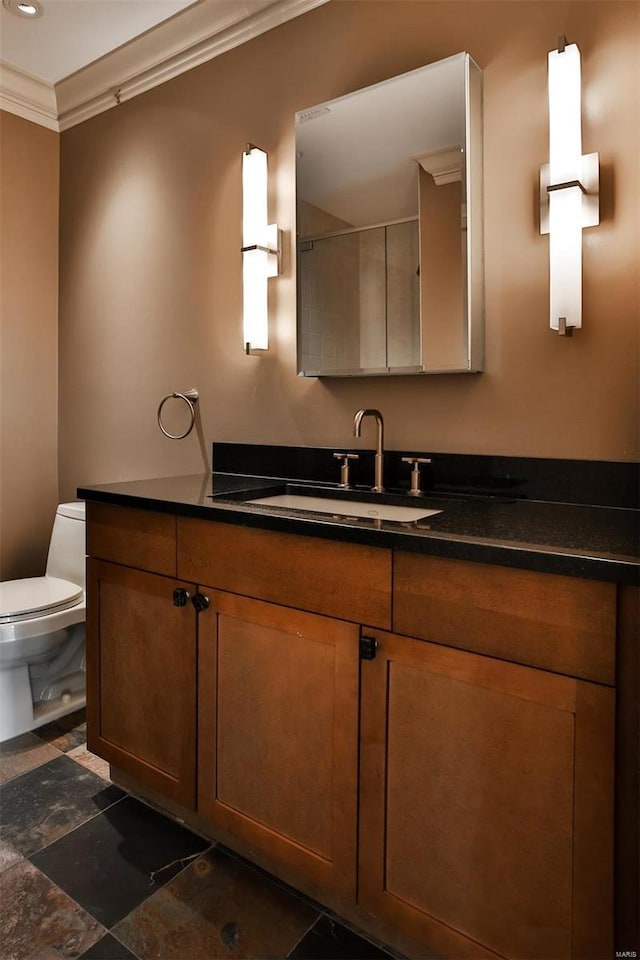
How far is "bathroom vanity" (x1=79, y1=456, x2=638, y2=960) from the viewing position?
3.13 feet

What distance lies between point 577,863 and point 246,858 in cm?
87

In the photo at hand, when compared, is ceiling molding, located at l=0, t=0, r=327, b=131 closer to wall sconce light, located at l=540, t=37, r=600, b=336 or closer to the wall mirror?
the wall mirror

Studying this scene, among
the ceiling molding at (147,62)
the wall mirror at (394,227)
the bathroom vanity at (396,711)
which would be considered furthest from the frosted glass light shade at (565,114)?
the ceiling molding at (147,62)

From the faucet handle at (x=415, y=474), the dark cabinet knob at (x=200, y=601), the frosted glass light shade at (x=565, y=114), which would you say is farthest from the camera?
the faucet handle at (x=415, y=474)

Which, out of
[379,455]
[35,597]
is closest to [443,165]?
[379,455]

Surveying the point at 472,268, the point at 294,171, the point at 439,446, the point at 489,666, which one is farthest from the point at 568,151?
the point at 489,666

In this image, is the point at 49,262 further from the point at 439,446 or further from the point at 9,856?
the point at 9,856

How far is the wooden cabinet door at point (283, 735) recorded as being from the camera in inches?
48.3

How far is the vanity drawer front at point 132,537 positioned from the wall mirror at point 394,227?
661 mm

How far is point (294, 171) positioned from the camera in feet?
6.38

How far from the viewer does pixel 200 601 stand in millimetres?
1470

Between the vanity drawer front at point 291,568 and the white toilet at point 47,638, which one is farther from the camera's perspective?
the white toilet at point 47,638

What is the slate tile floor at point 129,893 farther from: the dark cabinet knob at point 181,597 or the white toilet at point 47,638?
the dark cabinet knob at point 181,597

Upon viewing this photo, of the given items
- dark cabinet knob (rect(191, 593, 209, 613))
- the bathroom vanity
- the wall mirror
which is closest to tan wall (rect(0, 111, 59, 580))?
the bathroom vanity
